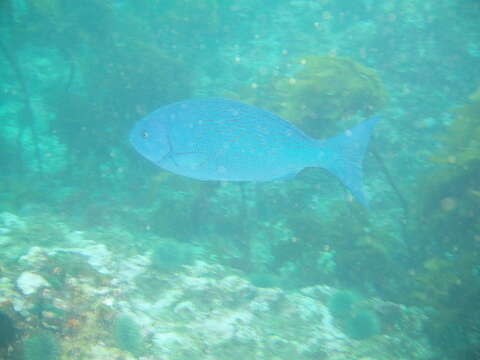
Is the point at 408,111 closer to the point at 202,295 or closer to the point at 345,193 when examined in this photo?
the point at 345,193

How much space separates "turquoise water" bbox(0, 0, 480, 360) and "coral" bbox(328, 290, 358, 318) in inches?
1.0

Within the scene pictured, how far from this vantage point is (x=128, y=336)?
2625 millimetres

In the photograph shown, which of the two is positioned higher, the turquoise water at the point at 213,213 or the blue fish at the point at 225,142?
the blue fish at the point at 225,142

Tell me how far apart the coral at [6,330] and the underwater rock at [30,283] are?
30cm

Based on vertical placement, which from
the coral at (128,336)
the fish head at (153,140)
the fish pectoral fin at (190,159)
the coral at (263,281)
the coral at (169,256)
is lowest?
the coral at (263,281)

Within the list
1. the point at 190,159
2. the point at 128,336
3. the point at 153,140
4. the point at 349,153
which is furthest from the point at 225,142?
the point at 128,336

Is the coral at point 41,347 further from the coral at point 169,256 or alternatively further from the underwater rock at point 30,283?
the coral at point 169,256

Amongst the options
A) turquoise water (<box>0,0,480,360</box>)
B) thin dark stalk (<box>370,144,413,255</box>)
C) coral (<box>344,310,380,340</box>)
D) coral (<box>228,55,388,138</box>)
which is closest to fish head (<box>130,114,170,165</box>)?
turquoise water (<box>0,0,480,360</box>)

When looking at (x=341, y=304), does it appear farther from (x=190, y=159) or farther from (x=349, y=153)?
(x=190, y=159)

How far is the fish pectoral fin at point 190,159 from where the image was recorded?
2557 mm

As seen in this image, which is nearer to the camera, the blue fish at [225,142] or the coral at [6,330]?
the coral at [6,330]

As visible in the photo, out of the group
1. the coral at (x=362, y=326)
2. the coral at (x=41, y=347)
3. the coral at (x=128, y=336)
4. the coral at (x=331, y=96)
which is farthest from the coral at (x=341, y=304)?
the coral at (x=41, y=347)

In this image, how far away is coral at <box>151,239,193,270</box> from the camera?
4.04 m

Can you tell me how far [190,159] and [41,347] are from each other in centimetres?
190
